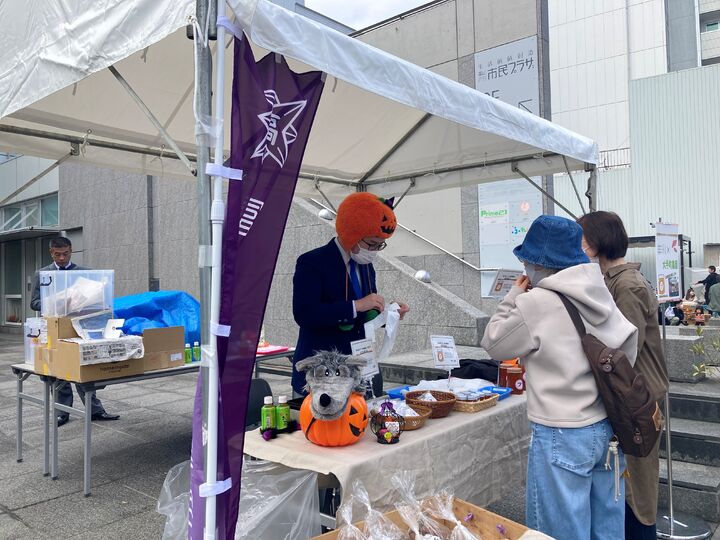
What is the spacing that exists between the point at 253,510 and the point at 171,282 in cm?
994

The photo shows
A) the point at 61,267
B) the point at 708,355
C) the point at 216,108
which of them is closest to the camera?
the point at 216,108

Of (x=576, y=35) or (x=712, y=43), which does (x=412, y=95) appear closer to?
(x=576, y=35)

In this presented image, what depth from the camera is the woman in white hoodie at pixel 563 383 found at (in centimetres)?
191

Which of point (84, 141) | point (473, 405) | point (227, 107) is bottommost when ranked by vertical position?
point (473, 405)

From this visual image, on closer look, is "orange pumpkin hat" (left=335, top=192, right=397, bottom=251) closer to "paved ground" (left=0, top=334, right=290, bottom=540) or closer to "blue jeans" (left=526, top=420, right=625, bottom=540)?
"blue jeans" (left=526, top=420, right=625, bottom=540)

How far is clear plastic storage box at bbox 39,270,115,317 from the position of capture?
3773mm

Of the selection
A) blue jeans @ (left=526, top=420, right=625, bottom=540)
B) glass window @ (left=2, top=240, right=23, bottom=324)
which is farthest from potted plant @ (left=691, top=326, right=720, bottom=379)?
glass window @ (left=2, top=240, right=23, bottom=324)

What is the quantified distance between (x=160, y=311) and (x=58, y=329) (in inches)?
45.9

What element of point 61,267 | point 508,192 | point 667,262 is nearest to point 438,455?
point 667,262

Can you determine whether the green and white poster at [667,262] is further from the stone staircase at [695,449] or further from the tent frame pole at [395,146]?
the tent frame pole at [395,146]

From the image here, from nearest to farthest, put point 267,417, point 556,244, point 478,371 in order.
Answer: point 556,244
point 267,417
point 478,371

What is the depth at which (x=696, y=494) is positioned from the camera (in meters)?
3.39

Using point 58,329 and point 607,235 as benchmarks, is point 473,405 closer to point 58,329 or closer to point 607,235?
point 607,235

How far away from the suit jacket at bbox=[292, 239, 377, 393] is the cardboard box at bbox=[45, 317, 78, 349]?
195 cm
